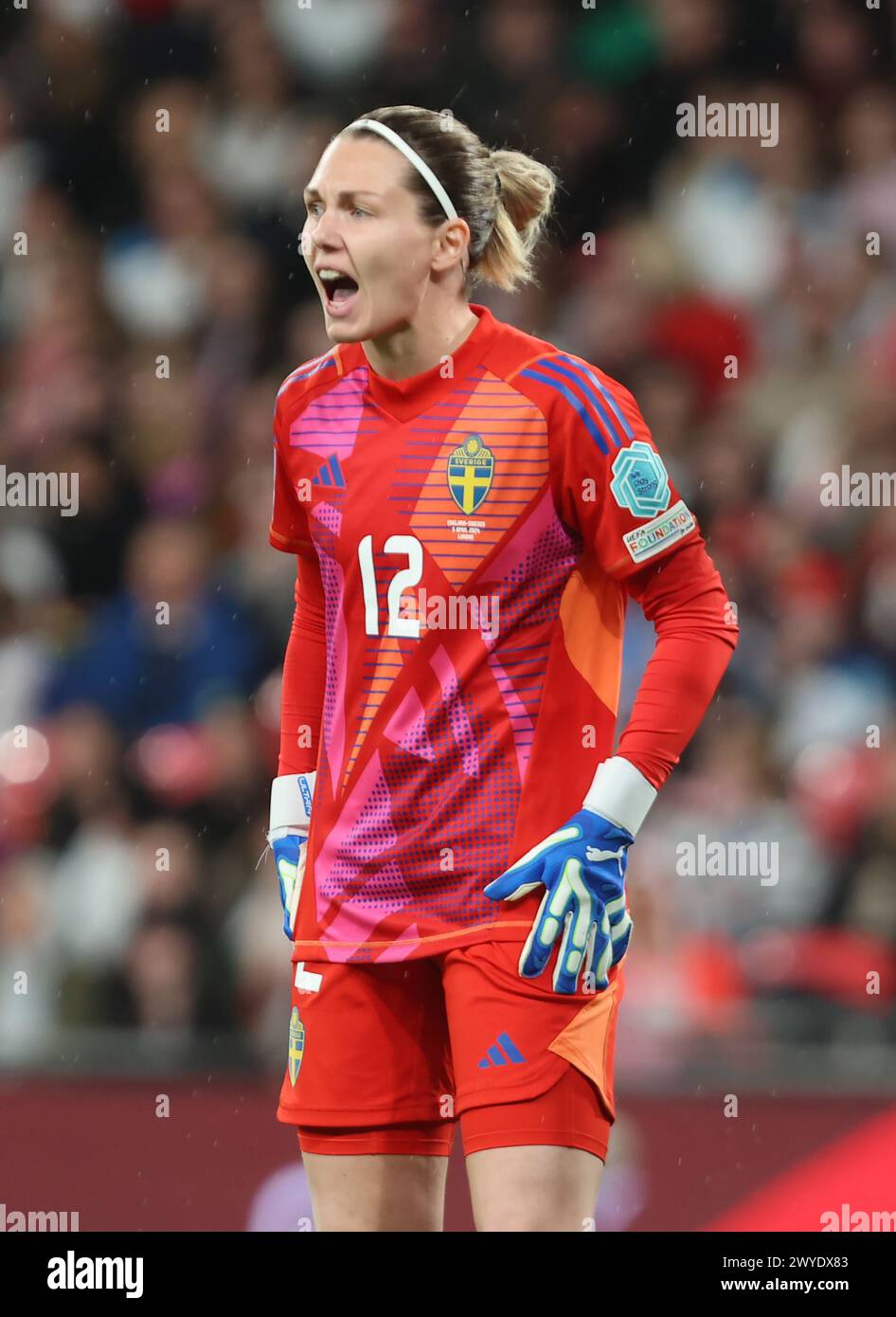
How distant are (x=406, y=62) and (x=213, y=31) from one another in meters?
0.63

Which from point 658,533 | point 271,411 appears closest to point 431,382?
point 658,533

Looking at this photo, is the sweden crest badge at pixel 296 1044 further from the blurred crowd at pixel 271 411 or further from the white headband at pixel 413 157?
the blurred crowd at pixel 271 411

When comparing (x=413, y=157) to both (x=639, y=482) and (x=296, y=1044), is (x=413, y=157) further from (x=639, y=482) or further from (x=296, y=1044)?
(x=296, y=1044)

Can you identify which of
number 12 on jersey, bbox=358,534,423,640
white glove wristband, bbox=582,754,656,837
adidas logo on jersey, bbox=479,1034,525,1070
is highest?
number 12 on jersey, bbox=358,534,423,640

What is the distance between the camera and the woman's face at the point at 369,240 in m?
3.00

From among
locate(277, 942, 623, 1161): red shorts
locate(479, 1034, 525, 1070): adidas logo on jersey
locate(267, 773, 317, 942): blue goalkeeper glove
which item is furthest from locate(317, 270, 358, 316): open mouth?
locate(479, 1034, 525, 1070): adidas logo on jersey

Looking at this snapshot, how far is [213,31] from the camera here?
6.41 m

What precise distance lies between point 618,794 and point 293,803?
2.12 ft

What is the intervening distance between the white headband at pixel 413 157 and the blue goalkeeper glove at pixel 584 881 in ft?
2.85

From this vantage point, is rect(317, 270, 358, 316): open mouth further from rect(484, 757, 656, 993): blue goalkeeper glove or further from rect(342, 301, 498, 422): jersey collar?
rect(484, 757, 656, 993): blue goalkeeper glove

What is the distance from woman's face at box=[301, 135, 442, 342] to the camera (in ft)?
9.83

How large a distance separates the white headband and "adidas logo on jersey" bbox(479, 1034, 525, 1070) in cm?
121
